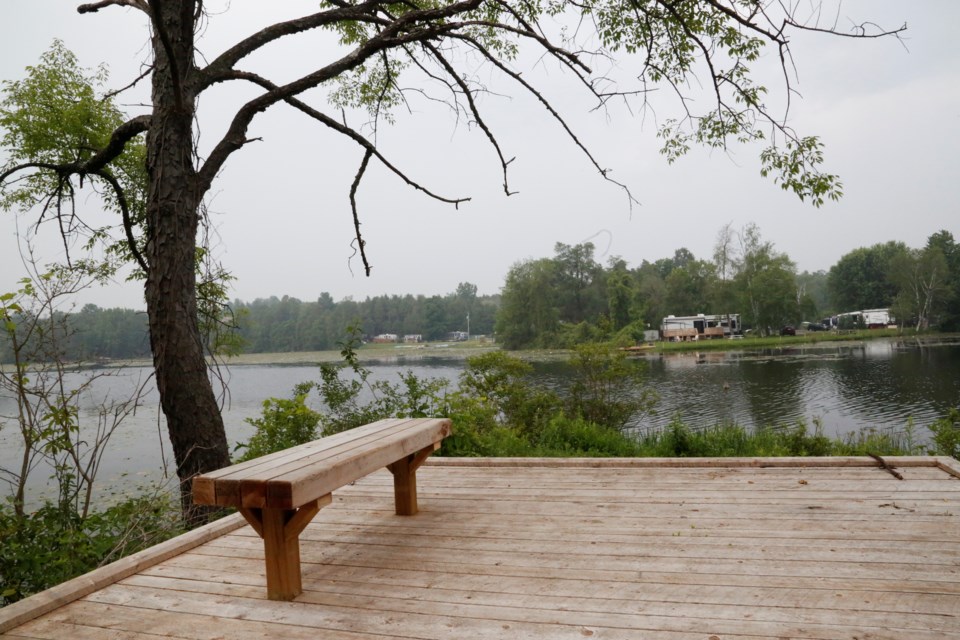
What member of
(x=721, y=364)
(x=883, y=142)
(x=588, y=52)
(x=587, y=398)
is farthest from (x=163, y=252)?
(x=721, y=364)

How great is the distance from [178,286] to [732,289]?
161 feet

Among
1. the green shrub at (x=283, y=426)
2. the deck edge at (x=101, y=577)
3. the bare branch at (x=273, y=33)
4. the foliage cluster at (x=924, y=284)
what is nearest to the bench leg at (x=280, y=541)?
the deck edge at (x=101, y=577)

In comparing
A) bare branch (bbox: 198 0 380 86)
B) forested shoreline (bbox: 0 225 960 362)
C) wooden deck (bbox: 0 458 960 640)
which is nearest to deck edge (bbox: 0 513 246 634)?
wooden deck (bbox: 0 458 960 640)

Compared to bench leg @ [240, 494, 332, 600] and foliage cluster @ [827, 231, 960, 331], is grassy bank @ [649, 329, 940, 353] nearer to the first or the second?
foliage cluster @ [827, 231, 960, 331]

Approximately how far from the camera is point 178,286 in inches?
159

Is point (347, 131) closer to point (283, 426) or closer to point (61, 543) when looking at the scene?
point (283, 426)

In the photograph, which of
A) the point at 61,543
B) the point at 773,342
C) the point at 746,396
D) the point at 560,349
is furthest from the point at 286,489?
the point at 773,342

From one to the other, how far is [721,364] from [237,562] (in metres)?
27.1

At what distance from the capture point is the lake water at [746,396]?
10828 millimetres

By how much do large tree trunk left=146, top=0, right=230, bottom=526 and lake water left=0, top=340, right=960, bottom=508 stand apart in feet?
9.44

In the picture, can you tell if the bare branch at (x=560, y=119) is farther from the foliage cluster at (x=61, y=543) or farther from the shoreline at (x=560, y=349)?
the shoreline at (x=560, y=349)

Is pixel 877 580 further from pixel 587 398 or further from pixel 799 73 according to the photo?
pixel 587 398

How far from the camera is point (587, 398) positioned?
8438 mm

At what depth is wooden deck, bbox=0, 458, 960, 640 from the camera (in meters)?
1.95
